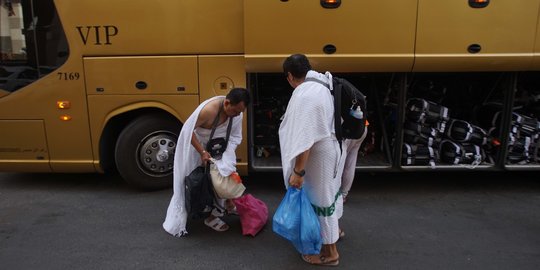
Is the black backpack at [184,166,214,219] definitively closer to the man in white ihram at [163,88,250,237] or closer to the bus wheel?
the man in white ihram at [163,88,250,237]

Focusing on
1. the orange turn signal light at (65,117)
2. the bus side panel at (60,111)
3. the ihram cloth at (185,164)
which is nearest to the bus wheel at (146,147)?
the bus side panel at (60,111)

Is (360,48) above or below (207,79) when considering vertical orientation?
above

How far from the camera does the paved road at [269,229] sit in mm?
3674

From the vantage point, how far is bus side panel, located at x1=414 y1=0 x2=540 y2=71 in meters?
4.60

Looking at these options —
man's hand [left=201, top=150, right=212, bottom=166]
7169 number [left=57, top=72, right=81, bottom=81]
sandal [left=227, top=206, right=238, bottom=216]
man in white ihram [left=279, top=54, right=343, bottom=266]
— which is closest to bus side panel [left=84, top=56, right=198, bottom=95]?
7169 number [left=57, top=72, right=81, bottom=81]

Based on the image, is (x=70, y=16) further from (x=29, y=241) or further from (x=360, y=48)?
(x=360, y=48)

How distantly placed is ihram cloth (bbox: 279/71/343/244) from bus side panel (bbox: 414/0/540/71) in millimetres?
1927

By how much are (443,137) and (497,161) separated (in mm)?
655

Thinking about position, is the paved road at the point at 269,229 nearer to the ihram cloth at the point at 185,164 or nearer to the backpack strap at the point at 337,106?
the ihram cloth at the point at 185,164

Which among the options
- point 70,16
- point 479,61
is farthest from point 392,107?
point 70,16

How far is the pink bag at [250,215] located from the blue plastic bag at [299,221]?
717 mm

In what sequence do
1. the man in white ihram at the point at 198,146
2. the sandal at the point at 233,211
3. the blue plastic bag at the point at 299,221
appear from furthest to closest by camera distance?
the sandal at the point at 233,211 → the man in white ihram at the point at 198,146 → the blue plastic bag at the point at 299,221

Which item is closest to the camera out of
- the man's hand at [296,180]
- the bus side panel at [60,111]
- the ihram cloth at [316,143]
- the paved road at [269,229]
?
the ihram cloth at [316,143]

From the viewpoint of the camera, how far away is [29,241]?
159 inches
